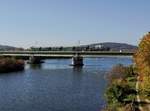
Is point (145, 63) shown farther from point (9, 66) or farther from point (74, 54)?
point (74, 54)

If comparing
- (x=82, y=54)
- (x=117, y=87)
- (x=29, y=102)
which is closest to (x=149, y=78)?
(x=117, y=87)

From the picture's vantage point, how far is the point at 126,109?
1780 inches

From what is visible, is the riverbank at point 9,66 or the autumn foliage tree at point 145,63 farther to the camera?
the riverbank at point 9,66

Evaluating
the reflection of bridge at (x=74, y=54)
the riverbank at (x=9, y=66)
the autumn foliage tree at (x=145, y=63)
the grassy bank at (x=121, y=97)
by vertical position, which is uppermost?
the autumn foliage tree at (x=145, y=63)

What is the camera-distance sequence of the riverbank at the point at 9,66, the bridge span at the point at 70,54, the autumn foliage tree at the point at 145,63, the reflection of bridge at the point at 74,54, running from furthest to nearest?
the reflection of bridge at the point at 74,54 < the bridge span at the point at 70,54 < the riverbank at the point at 9,66 < the autumn foliage tree at the point at 145,63

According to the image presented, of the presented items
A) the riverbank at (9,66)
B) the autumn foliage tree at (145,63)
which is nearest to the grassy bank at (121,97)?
the autumn foliage tree at (145,63)

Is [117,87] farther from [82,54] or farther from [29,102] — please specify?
[82,54]

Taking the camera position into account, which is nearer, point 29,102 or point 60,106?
point 60,106

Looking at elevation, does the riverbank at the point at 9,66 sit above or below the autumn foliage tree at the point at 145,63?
below

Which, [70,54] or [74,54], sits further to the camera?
[70,54]

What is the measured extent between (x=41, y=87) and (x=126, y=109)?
148 ft

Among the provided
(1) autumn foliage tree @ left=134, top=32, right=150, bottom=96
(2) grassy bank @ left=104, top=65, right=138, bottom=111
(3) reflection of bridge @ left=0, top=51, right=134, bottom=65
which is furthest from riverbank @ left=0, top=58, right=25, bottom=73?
(1) autumn foliage tree @ left=134, top=32, right=150, bottom=96

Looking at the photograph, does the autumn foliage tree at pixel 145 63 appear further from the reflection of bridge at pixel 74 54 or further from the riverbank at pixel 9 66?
the reflection of bridge at pixel 74 54

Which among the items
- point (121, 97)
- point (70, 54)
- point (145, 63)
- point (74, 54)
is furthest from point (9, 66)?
point (145, 63)
